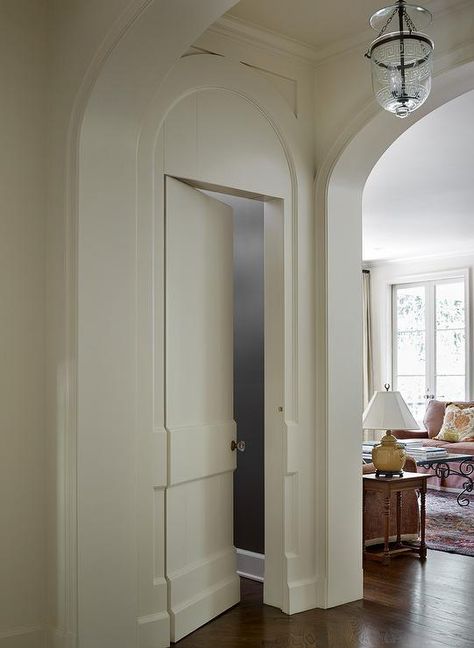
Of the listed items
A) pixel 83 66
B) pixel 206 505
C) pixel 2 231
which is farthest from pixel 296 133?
pixel 206 505

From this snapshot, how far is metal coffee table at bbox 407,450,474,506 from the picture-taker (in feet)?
24.0

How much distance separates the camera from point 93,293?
10.2 feet

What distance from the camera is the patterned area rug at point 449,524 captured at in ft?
18.2

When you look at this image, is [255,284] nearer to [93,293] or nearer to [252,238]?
[252,238]

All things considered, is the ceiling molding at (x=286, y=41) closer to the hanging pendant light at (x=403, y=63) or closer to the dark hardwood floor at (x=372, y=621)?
the hanging pendant light at (x=403, y=63)

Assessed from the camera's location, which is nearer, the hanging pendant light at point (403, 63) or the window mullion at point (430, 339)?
the hanging pendant light at point (403, 63)

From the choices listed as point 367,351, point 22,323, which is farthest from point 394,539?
point 367,351

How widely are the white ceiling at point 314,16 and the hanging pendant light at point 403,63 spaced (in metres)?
1.01

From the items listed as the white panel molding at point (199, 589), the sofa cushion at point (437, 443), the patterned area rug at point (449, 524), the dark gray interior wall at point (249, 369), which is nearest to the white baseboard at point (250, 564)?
the dark gray interior wall at point (249, 369)

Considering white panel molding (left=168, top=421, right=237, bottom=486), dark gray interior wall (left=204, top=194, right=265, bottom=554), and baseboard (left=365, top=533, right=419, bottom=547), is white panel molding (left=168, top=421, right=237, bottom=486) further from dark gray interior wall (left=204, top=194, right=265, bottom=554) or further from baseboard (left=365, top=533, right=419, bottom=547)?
baseboard (left=365, top=533, right=419, bottom=547)

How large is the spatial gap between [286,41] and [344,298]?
1484mm

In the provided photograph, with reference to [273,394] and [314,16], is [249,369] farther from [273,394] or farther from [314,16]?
[314,16]

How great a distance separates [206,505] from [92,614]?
1009 mm

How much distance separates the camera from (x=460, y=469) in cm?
805
